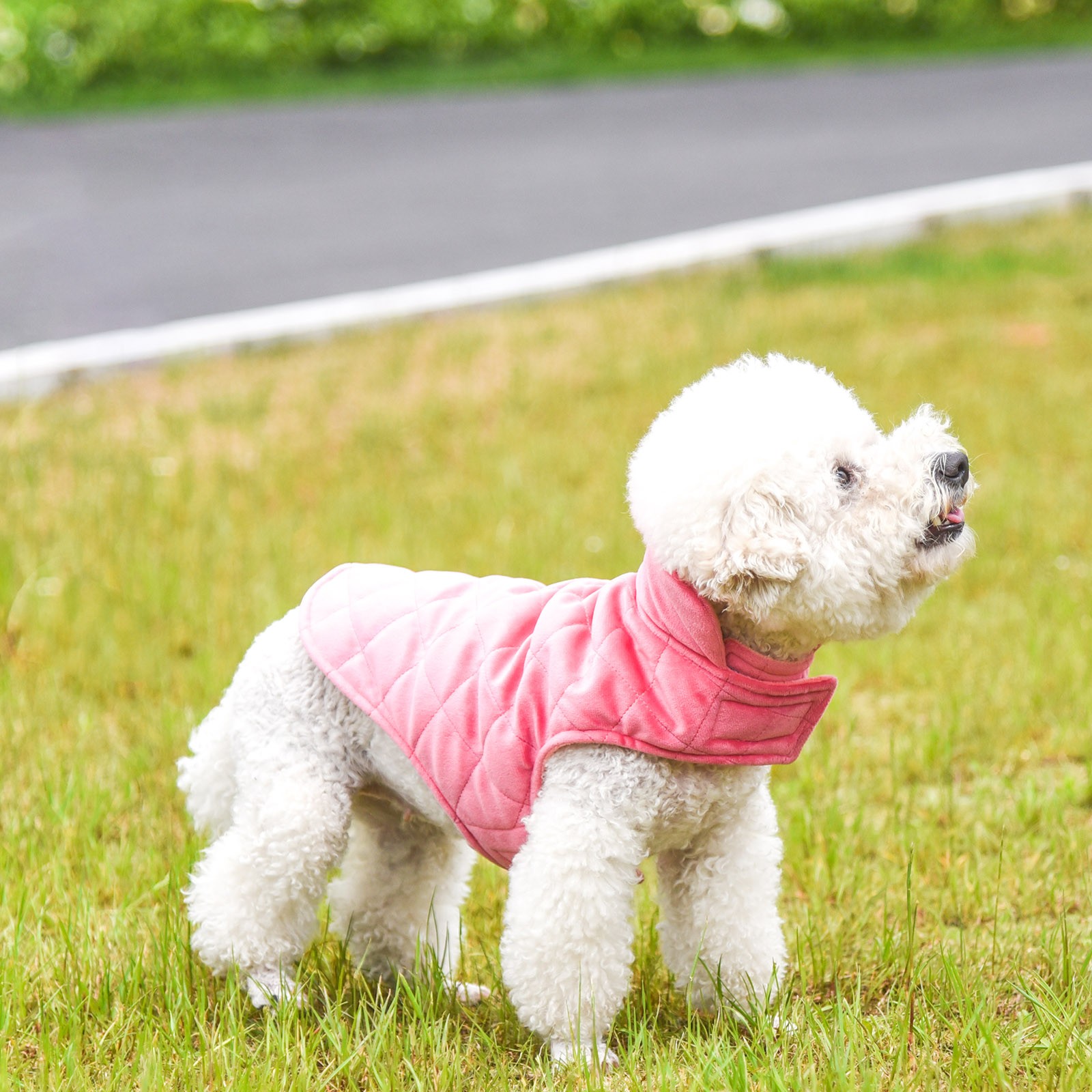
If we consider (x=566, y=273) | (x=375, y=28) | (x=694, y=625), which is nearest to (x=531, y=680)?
(x=694, y=625)

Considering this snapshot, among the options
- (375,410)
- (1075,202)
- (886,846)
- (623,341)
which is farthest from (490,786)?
(1075,202)

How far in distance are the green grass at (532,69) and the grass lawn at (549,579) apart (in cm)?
835

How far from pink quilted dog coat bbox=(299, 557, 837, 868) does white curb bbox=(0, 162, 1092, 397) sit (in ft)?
16.3

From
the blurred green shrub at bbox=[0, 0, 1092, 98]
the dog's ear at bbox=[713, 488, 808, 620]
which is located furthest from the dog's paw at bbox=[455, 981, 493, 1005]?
the blurred green shrub at bbox=[0, 0, 1092, 98]

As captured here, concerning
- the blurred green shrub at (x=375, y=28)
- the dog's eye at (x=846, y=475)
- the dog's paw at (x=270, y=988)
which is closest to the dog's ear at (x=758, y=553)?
the dog's eye at (x=846, y=475)

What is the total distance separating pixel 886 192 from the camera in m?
11.4

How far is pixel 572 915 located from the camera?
2.73 meters

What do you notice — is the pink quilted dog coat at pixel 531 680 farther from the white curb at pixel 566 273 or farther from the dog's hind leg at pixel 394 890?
the white curb at pixel 566 273

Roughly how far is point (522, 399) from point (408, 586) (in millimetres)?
4189

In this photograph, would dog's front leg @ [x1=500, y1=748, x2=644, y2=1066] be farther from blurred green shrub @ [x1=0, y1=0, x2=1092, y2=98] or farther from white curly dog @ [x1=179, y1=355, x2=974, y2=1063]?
blurred green shrub @ [x1=0, y1=0, x2=1092, y2=98]

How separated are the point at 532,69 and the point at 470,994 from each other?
1536cm

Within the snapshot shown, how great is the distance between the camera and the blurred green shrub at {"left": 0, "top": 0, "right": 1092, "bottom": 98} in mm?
16203

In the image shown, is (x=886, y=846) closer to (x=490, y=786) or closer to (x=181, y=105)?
(x=490, y=786)

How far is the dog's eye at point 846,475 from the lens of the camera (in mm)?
2738
